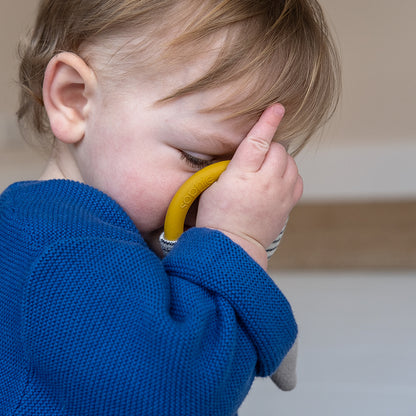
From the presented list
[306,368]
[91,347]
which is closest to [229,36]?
[91,347]

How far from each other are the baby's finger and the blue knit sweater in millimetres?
116

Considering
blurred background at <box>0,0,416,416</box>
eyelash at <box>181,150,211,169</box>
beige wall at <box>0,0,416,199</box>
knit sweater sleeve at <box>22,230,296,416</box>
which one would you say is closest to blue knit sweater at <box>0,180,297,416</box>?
knit sweater sleeve at <box>22,230,296,416</box>

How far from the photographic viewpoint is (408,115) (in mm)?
2170

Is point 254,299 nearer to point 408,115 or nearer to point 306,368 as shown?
point 306,368

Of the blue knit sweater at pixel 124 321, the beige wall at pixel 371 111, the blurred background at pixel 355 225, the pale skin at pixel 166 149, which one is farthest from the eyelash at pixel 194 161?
the beige wall at pixel 371 111

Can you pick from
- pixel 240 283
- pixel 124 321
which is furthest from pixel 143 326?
pixel 240 283

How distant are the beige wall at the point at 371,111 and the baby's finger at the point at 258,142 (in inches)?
50.0

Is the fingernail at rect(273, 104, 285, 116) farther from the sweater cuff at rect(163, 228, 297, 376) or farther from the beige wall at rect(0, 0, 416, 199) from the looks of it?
the beige wall at rect(0, 0, 416, 199)

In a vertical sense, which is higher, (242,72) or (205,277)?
(242,72)

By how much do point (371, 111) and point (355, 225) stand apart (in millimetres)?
457

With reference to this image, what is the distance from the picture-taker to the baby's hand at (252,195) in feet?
2.70

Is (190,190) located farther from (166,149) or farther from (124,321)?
(124,321)

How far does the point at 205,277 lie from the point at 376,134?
162 cm

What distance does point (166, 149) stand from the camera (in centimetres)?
83
